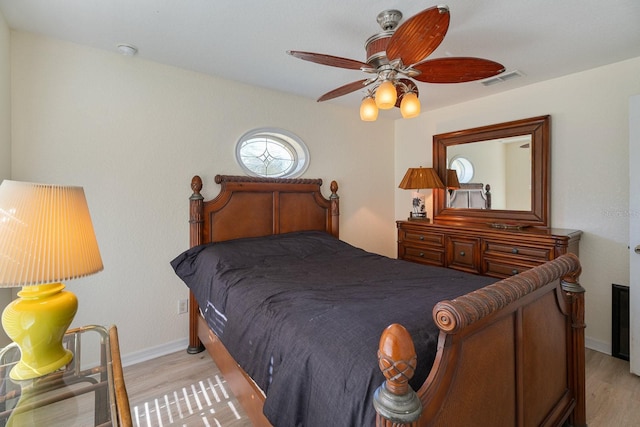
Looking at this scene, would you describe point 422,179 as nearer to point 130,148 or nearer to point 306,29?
point 306,29

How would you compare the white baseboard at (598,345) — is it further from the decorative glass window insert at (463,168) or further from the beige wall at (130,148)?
the beige wall at (130,148)

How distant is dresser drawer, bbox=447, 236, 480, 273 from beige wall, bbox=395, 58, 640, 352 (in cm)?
74

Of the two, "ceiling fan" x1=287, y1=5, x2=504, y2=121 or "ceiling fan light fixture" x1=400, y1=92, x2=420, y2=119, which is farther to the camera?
"ceiling fan light fixture" x1=400, y1=92, x2=420, y2=119

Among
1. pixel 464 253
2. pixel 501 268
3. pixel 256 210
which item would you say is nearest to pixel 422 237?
pixel 464 253

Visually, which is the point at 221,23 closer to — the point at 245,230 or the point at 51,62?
the point at 51,62

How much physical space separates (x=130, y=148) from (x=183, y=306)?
1340 mm

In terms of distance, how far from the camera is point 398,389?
0.76 meters

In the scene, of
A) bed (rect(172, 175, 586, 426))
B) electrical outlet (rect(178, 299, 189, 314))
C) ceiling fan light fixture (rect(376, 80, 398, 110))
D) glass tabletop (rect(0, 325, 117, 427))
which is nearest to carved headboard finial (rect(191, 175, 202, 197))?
bed (rect(172, 175, 586, 426))

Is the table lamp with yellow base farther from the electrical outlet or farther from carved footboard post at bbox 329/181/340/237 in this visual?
Result: carved footboard post at bbox 329/181/340/237

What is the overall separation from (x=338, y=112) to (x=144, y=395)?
311 centimetres

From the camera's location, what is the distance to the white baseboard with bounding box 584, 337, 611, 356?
8.02 feet

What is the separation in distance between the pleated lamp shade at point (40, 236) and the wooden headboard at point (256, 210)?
1.37 metres

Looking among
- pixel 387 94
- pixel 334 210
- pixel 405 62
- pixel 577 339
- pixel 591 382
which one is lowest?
pixel 591 382

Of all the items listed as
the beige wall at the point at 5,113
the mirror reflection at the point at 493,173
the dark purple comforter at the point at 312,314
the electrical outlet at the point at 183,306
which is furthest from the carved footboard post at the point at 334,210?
the beige wall at the point at 5,113
